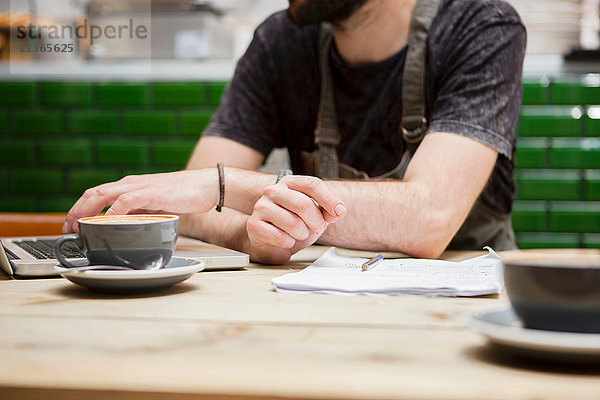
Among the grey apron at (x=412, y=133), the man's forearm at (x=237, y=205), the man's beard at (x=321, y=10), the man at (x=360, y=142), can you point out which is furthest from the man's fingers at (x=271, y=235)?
the man's beard at (x=321, y=10)

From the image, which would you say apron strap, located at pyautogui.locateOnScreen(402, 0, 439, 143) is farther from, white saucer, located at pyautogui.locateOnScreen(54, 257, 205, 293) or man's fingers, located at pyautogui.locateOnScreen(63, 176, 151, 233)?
white saucer, located at pyautogui.locateOnScreen(54, 257, 205, 293)

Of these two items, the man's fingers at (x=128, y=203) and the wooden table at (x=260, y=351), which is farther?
the man's fingers at (x=128, y=203)

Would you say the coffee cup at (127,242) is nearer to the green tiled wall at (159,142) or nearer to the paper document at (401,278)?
the paper document at (401,278)

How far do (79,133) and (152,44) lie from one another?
0.43 m

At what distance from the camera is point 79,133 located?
2.38 metres

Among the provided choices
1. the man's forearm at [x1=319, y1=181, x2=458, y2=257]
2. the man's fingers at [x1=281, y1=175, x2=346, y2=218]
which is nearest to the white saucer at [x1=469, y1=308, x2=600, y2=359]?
the man's fingers at [x1=281, y1=175, x2=346, y2=218]

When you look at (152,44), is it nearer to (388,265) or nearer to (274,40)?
(274,40)

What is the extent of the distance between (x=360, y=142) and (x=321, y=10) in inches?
13.6

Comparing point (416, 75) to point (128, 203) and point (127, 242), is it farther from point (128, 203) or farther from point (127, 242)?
point (127, 242)

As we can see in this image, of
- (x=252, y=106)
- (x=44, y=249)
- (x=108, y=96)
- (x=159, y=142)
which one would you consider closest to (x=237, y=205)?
(x=44, y=249)

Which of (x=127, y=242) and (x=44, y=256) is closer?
(x=127, y=242)

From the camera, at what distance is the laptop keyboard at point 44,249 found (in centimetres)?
101

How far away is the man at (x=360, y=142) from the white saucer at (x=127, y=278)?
0.27m

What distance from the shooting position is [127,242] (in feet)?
2.57
